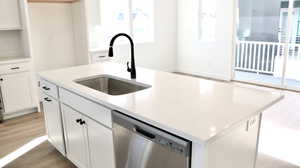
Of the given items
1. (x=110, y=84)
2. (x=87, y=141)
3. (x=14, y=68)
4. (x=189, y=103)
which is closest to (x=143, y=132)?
(x=189, y=103)

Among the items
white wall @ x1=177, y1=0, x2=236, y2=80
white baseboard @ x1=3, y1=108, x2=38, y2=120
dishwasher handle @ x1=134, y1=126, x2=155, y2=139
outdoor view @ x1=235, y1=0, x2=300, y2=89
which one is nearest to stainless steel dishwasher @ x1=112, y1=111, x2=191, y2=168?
dishwasher handle @ x1=134, y1=126, x2=155, y2=139

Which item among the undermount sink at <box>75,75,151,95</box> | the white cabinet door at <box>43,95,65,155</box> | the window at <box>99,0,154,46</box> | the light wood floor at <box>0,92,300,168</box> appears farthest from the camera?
the window at <box>99,0,154,46</box>

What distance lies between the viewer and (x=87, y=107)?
196 centimetres

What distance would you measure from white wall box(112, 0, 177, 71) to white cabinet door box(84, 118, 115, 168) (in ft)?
12.4

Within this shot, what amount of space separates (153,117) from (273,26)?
4.92 meters

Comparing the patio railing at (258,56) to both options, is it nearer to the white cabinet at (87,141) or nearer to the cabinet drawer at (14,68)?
the cabinet drawer at (14,68)

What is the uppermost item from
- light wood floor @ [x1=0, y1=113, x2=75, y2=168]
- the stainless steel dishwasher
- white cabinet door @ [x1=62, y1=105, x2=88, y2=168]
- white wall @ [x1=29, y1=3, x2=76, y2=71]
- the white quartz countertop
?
white wall @ [x1=29, y1=3, x2=76, y2=71]

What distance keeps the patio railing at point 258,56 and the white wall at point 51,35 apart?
3822 mm

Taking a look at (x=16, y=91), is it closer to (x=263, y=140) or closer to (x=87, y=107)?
(x=87, y=107)

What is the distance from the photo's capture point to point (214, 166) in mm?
1306

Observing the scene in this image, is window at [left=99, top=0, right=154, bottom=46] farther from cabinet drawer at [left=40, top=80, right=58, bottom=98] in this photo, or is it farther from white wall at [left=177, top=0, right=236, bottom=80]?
cabinet drawer at [left=40, top=80, right=58, bottom=98]

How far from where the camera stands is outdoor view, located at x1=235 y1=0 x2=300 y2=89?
4914 mm

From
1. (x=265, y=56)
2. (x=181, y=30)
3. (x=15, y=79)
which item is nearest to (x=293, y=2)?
(x=265, y=56)

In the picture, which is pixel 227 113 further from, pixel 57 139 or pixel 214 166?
pixel 57 139
